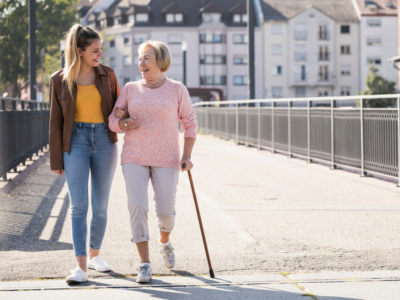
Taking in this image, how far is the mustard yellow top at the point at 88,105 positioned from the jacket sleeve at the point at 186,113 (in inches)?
22.0

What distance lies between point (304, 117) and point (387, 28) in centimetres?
7010

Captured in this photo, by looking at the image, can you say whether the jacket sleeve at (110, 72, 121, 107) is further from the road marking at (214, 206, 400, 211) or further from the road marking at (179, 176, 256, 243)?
the road marking at (214, 206, 400, 211)

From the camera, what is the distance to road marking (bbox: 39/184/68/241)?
254 inches

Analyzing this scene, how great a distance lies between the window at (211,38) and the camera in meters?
80.4

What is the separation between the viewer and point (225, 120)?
24.2 m

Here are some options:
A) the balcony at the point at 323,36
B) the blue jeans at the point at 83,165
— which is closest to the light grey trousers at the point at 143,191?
the blue jeans at the point at 83,165

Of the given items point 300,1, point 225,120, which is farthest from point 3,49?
point 300,1

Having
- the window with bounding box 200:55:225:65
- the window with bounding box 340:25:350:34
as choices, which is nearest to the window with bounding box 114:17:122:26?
the window with bounding box 200:55:225:65

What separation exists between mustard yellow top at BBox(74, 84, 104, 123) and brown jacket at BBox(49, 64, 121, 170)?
34mm

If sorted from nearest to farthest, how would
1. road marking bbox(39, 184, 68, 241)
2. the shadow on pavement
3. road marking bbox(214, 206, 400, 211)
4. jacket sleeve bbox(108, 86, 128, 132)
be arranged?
1. jacket sleeve bbox(108, 86, 128, 132)
2. the shadow on pavement
3. road marking bbox(39, 184, 68, 241)
4. road marking bbox(214, 206, 400, 211)

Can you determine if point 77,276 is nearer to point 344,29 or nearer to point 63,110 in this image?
point 63,110

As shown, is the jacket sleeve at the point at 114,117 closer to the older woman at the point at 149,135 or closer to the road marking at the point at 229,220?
the older woman at the point at 149,135

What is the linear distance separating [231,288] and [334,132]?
8599 millimetres

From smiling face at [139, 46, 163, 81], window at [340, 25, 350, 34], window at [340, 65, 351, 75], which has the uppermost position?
window at [340, 25, 350, 34]
